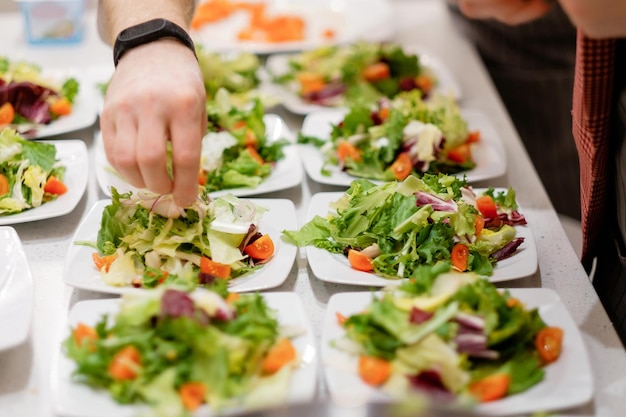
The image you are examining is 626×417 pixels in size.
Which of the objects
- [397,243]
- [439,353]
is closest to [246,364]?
[439,353]

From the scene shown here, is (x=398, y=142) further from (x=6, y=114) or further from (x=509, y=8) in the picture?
(x=6, y=114)

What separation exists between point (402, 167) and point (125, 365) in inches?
39.0

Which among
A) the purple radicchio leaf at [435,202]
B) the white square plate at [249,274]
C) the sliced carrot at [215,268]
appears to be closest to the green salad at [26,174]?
the white square plate at [249,274]

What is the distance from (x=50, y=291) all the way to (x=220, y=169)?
54cm

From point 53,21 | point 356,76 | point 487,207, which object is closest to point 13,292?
point 487,207

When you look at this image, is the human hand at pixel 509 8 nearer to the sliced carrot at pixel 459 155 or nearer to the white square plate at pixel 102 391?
the sliced carrot at pixel 459 155

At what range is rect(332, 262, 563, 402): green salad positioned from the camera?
4.08 feet

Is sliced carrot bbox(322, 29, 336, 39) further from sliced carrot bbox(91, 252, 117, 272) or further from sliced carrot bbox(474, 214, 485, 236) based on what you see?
sliced carrot bbox(91, 252, 117, 272)

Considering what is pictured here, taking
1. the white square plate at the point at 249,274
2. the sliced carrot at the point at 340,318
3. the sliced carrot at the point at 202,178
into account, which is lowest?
the sliced carrot at the point at 202,178

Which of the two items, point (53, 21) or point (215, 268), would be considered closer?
point (215, 268)

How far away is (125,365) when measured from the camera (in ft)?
3.99

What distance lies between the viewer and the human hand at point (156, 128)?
1.41 meters

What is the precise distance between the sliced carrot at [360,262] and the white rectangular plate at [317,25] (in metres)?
1.35

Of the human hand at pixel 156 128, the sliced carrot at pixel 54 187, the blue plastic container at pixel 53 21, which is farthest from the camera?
the blue plastic container at pixel 53 21
